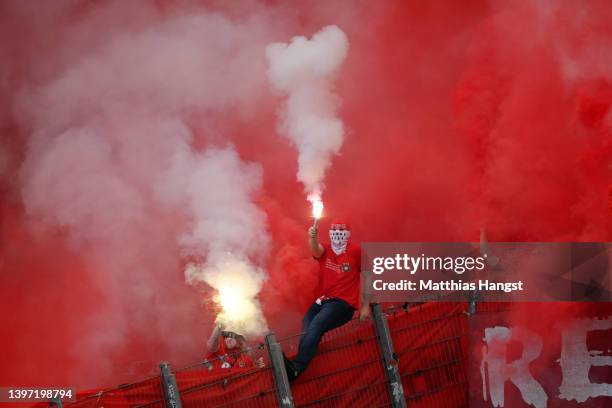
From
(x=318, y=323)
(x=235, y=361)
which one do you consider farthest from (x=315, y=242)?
(x=235, y=361)

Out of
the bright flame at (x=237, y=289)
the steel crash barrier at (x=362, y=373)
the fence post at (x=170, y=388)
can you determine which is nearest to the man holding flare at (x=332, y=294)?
the steel crash barrier at (x=362, y=373)

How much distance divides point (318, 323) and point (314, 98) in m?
3.48

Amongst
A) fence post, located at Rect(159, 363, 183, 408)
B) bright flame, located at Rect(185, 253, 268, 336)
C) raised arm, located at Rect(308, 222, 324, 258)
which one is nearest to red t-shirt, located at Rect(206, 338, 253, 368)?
fence post, located at Rect(159, 363, 183, 408)

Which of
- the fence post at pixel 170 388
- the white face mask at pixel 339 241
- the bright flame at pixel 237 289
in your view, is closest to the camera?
the fence post at pixel 170 388

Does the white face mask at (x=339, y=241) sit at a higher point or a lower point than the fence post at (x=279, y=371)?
higher

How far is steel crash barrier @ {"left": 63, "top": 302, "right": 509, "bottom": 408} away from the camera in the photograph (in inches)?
326

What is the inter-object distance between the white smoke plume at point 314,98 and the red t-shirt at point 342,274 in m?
1.66

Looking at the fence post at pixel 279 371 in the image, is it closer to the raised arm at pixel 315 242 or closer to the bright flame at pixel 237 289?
the raised arm at pixel 315 242

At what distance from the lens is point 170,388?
8.13m

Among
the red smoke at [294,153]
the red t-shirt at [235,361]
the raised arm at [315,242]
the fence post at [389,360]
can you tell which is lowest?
the fence post at [389,360]

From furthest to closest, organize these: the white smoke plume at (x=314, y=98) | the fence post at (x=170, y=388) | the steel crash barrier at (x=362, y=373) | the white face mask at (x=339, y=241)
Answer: the white smoke plume at (x=314, y=98) < the white face mask at (x=339, y=241) < the steel crash barrier at (x=362, y=373) < the fence post at (x=170, y=388)

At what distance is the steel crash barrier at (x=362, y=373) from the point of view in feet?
27.2

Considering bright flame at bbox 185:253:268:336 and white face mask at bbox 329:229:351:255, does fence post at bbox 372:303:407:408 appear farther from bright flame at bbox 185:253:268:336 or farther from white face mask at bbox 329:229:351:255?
bright flame at bbox 185:253:268:336

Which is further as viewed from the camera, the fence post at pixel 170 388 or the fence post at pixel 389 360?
the fence post at pixel 389 360
